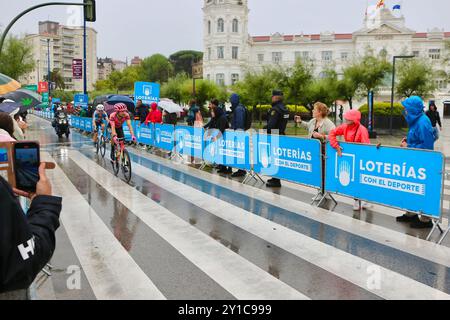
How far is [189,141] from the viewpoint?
50.0ft

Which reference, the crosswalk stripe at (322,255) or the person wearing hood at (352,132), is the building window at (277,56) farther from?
the person wearing hood at (352,132)

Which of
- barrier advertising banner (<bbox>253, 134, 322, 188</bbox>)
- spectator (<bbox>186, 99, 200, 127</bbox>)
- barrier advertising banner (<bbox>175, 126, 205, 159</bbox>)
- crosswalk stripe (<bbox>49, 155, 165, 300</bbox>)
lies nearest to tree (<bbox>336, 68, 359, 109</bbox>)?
spectator (<bbox>186, 99, 200, 127</bbox>)

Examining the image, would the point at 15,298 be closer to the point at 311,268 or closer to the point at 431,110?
the point at 311,268

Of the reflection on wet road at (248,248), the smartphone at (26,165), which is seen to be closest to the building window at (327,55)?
the reflection on wet road at (248,248)

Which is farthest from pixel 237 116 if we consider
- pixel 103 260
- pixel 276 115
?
pixel 103 260

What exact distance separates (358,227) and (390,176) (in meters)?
0.99

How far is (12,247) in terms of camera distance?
6.21 ft

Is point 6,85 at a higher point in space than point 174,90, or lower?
lower

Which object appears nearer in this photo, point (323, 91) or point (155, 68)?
point (323, 91)

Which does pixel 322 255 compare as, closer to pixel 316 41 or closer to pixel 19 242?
pixel 19 242

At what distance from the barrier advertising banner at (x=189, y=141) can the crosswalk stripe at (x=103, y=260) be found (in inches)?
238

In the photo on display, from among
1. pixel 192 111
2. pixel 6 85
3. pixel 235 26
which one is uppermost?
pixel 235 26

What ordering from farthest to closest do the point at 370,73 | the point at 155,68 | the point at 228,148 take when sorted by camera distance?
the point at 155,68, the point at 370,73, the point at 228,148
